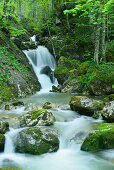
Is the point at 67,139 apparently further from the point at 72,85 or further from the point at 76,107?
the point at 72,85

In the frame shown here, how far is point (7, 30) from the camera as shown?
14.2m

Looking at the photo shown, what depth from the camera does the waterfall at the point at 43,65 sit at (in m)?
14.5

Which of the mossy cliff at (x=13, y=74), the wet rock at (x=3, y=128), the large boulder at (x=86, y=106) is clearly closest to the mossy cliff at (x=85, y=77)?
the mossy cliff at (x=13, y=74)

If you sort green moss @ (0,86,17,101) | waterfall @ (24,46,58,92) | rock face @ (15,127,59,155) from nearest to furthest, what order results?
rock face @ (15,127,59,155) < green moss @ (0,86,17,101) < waterfall @ (24,46,58,92)

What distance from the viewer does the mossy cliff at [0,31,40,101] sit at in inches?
399

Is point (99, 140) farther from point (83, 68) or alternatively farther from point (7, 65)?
point (7, 65)

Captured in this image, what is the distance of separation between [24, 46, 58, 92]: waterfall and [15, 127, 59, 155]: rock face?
8756 millimetres

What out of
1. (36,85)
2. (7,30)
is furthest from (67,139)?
(7,30)

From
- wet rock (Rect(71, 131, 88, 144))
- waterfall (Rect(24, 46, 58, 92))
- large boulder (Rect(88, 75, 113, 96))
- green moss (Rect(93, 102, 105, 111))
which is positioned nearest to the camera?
wet rock (Rect(71, 131, 88, 144))

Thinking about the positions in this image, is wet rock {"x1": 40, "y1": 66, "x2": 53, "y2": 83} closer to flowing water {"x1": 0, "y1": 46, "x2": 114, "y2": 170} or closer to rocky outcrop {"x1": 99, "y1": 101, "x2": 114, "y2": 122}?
flowing water {"x1": 0, "y1": 46, "x2": 114, "y2": 170}

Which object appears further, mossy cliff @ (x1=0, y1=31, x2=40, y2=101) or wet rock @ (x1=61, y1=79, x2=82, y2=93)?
wet rock @ (x1=61, y1=79, x2=82, y2=93)

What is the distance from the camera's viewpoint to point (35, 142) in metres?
4.43

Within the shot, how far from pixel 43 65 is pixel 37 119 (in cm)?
1099

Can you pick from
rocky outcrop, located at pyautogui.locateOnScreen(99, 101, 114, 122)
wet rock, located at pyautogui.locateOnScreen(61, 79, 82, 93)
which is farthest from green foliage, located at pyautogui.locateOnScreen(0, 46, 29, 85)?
rocky outcrop, located at pyautogui.locateOnScreen(99, 101, 114, 122)
